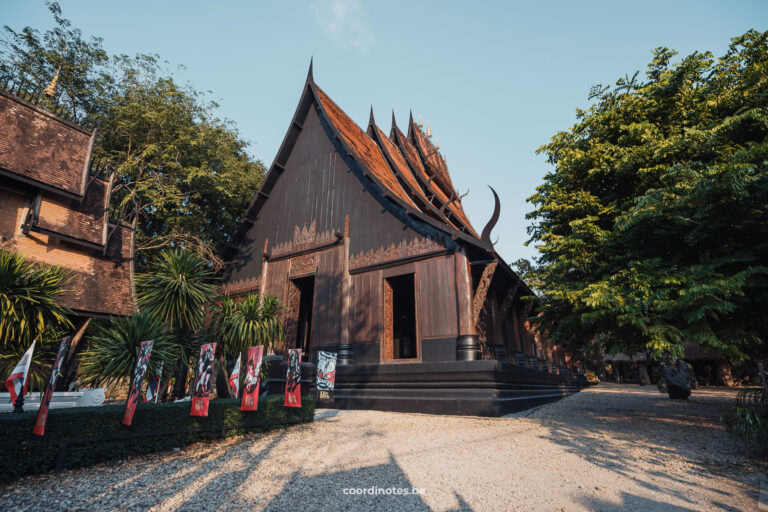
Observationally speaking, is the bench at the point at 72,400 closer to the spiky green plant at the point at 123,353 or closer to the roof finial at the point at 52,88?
the spiky green plant at the point at 123,353

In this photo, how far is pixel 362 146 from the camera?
13227 mm

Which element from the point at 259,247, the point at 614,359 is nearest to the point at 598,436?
the point at 259,247

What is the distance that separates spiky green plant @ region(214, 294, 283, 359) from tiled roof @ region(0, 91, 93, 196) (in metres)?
6.93

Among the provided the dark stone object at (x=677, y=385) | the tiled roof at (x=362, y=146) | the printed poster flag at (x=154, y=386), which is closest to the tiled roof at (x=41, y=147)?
the printed poster flag at (x=154, y=386)

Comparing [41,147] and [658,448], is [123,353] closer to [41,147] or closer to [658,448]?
[41,147]

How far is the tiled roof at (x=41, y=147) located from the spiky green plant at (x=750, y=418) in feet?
52.6

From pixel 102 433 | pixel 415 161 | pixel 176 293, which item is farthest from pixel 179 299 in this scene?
pixel 415 161

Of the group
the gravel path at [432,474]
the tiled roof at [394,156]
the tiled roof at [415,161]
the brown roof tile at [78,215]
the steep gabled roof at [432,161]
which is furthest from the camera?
the steep gabled roof at [432,161]

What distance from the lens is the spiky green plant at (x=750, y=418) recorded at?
4.45m

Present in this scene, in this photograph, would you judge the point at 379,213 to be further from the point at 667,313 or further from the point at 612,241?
the point at 667,313

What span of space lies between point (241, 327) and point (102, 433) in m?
3.98

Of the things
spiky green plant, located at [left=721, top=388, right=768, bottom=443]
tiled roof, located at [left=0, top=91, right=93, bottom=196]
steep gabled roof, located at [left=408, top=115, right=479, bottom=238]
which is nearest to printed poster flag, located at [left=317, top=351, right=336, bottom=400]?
spiky green plant, located at [left=721, top=388, right=768, bottom=443]

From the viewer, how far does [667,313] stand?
624cm

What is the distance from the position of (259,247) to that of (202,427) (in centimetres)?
842
